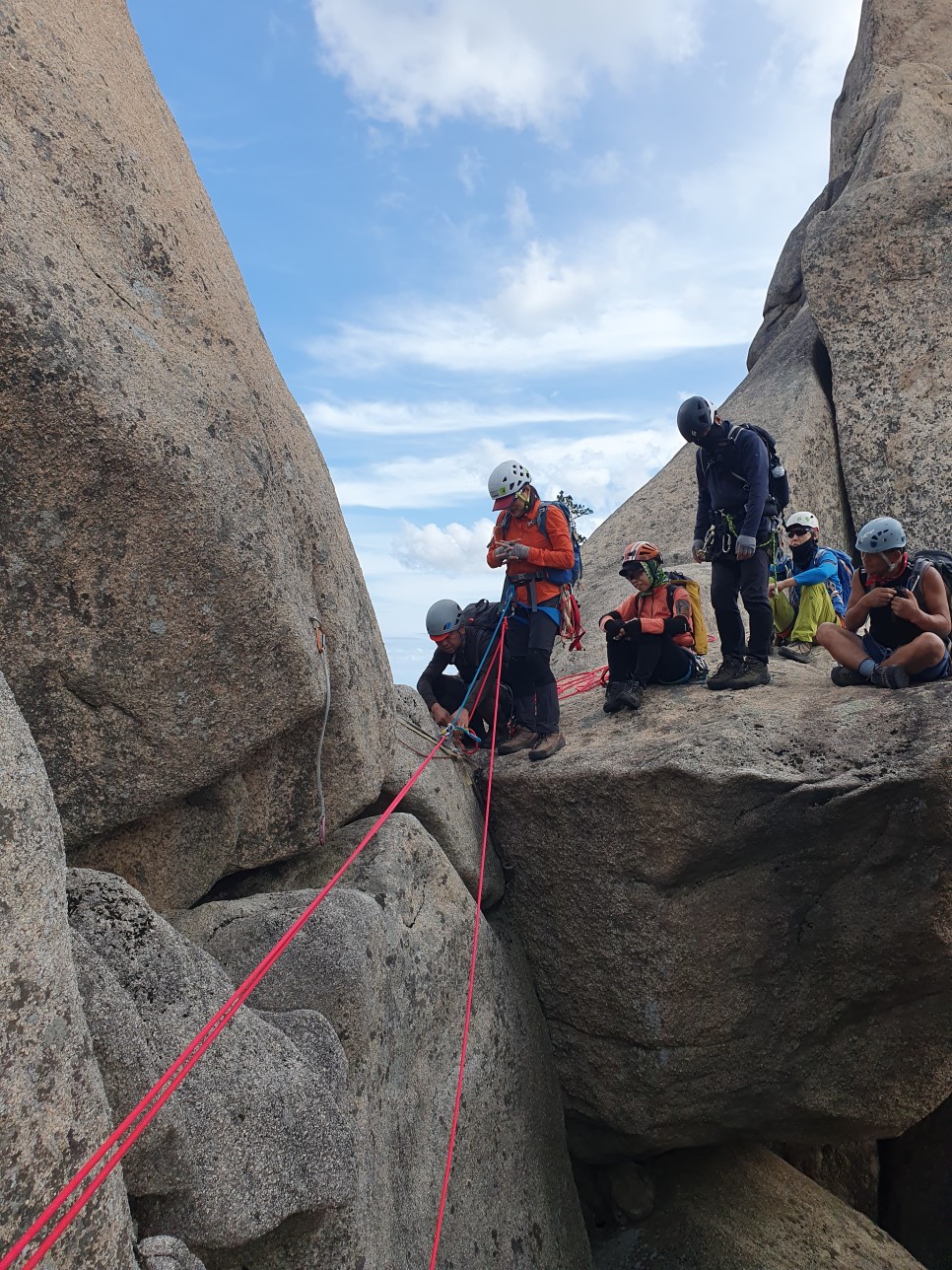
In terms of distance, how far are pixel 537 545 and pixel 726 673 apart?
2.19 metres

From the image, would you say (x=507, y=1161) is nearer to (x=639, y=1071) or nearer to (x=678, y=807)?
(x=639, y=1071)

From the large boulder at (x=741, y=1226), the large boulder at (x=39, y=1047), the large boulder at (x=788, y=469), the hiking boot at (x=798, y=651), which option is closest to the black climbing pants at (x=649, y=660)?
the hiking boot at (x=798, y=651)

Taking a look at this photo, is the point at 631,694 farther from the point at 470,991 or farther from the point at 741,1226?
the point at 741,1226

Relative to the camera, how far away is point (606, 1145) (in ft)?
30.2

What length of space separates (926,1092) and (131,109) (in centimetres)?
974

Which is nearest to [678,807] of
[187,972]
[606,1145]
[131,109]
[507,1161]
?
[507,1161]

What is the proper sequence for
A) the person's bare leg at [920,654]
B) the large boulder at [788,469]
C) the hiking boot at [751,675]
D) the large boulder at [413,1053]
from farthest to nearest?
the large boulder at [788,469], the hiking boot at [751,675], the person's bare leg at [920,654], the large boulder at [413,1053]

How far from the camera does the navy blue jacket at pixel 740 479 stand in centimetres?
891

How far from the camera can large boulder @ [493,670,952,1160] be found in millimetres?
7707

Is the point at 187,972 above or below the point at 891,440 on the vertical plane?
below

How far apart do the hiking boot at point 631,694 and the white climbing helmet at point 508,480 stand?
2.21 m

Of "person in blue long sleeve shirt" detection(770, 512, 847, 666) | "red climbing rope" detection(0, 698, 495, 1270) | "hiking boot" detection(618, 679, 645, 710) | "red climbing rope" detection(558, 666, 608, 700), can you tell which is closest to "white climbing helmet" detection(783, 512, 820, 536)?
"person in blue long sleeve shirt" detection(770, 512, 847, 666)

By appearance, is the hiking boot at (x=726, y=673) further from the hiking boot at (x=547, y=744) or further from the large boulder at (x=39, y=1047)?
the large boulder at (x=39, y=1047)

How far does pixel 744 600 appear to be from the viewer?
9.26 m
